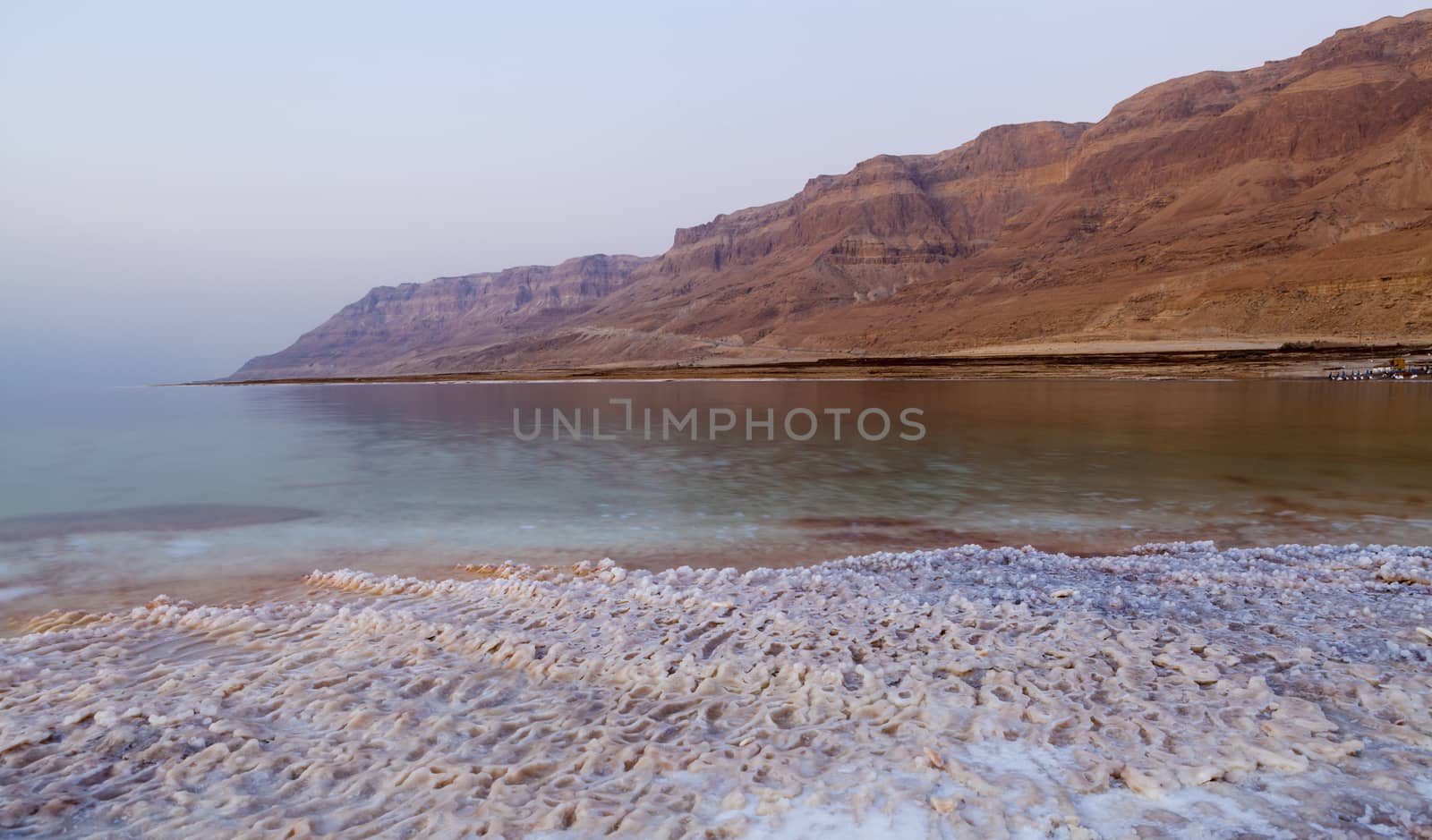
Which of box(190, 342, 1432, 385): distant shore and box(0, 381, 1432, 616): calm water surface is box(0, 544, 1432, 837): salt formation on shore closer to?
box(0, 381, 1432, 616): calm water surface

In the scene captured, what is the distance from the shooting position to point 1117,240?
105062mm

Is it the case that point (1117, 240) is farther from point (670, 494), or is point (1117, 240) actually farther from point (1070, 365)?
point (670, 494)

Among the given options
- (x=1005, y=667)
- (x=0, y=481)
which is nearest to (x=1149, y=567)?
(x=1005, y=667)

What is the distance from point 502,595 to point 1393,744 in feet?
21.6

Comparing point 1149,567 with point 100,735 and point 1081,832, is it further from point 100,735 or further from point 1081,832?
point 100,735

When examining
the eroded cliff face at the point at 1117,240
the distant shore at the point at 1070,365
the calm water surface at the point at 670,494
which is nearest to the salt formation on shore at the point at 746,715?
the calm water surface at the point at 670,494

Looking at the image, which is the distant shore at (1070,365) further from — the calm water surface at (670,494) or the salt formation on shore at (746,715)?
→ the salt formation on shore at (746,715)

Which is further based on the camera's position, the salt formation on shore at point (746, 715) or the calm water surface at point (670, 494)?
the calm water surface at point (670, 494)

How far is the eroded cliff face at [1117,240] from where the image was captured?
71.7 metres

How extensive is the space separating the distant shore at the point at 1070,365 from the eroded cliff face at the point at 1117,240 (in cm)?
651

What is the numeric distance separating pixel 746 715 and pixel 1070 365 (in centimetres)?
6328

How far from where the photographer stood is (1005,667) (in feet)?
16.5

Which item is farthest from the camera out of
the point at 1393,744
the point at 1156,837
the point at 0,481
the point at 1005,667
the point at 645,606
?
the point at 0,481

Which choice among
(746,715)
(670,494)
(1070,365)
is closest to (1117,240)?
(1070,365)
